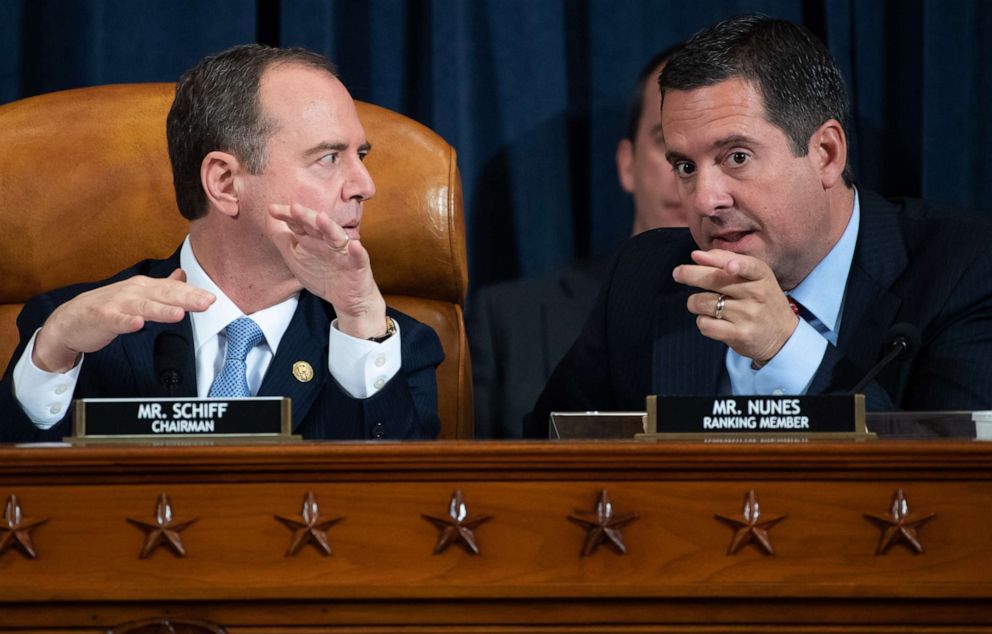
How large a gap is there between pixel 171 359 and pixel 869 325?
0.96 meters

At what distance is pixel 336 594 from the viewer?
1.16 metres

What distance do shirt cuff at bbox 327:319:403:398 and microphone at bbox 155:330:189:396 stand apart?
203 mm

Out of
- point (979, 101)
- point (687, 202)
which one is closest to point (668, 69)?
point (687, 202)

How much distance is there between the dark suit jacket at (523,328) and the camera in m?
2.61

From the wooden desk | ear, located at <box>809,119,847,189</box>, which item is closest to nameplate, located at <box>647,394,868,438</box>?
the wooden desk

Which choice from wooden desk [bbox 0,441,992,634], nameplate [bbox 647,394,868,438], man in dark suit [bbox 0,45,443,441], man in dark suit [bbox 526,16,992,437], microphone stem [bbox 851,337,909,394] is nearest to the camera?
wooden desk [bbox 0,441,992,634]

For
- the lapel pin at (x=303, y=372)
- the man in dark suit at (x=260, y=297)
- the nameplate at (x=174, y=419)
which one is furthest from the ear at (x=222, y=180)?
the nameplate at (x=174, y=419)

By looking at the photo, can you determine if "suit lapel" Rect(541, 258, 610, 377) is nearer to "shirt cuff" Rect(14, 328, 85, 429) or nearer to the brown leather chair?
the brown leather chair

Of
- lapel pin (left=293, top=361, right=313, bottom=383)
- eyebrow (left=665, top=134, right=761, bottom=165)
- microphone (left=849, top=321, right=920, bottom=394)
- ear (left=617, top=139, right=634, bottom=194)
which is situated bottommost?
microphone (left=849, top=321, right=920, bottom=394)

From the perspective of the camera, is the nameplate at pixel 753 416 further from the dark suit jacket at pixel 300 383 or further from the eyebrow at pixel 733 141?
the eyebrow at pixel 733 141

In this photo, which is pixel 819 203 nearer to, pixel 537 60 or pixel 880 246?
pixel 880 246

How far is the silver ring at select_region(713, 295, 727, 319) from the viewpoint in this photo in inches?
63.0

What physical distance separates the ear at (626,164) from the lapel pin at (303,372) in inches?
39.5

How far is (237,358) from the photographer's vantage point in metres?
1.88
